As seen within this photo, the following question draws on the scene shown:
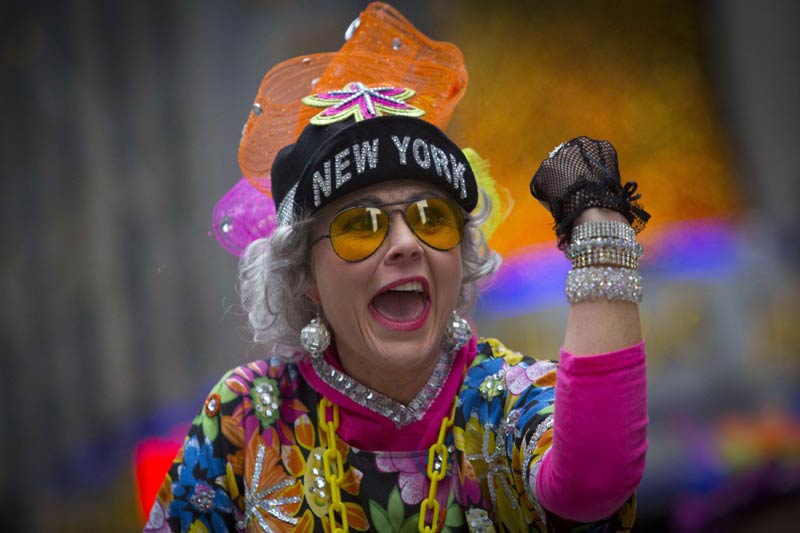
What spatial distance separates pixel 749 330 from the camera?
5590 millimetres

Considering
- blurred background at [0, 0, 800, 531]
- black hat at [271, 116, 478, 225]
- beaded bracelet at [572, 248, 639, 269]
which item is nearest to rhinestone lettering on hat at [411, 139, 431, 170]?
black hat at [271, 116, 478, 225]

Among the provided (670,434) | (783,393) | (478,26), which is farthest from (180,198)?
(783,393)

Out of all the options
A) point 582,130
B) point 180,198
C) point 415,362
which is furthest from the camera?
point 180,198

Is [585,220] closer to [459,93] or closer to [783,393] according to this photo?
[459,93]

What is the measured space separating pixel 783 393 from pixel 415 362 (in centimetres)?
420

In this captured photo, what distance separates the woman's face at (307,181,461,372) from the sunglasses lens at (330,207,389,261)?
18 millimetres

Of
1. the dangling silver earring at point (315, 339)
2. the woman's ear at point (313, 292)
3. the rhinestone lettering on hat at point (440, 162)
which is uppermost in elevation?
the rhinestone lettering on hat at point (440, 162)

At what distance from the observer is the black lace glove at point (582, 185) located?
172 centimetres

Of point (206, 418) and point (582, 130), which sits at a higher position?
point (582, 130)

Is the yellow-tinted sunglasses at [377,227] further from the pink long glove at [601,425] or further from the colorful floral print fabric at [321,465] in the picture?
the pink long glove at [601,425]

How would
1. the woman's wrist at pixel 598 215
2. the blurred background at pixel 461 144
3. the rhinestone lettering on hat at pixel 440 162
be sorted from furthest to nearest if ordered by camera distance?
the blurred background at pixel 461 144 → the rhinestone lettering on hat at pixel 440 162 → the woman's wrist at pixel 598 215

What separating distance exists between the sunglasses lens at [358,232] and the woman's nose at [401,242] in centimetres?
2

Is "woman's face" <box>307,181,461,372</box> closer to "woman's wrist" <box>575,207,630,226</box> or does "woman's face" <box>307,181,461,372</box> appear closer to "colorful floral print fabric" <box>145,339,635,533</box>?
"colorful floral print fabric" <box>145,339,635,533</box>

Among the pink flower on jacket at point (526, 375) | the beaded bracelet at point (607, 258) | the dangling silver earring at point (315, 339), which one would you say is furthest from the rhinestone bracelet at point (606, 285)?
the dangling silver earring at point (315, 339)
